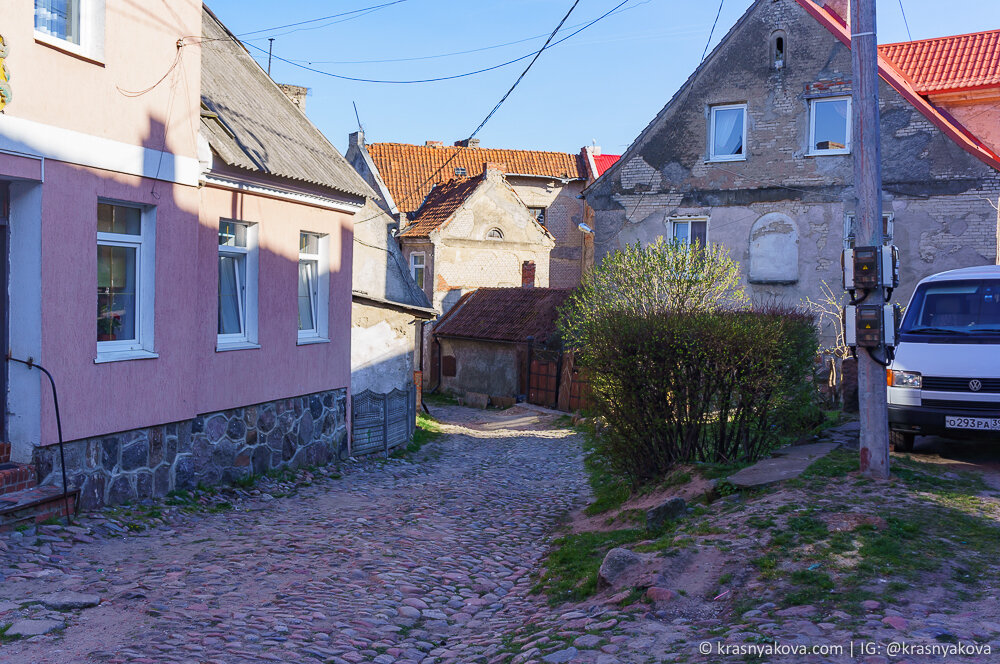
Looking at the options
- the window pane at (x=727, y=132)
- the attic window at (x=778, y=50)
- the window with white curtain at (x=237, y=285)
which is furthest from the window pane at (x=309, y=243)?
the attic window at (x=778, y=50)

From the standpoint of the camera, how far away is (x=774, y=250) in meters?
20.2

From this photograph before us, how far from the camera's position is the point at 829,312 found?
63.7 ft

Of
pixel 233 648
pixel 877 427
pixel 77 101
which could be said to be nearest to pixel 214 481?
pixel 77 101

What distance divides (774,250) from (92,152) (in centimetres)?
1600

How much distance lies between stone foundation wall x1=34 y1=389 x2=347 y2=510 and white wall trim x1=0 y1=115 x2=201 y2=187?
2.71 metres

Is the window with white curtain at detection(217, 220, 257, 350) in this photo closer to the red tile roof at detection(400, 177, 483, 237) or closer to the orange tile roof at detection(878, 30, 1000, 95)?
the orange tile roof at detection(878, 30, 1000, 95)

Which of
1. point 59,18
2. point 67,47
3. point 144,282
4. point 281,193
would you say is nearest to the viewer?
point 67,47

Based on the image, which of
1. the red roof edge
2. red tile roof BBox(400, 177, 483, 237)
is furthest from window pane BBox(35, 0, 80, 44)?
red tile roof BBox(400, 177, 483, 237)

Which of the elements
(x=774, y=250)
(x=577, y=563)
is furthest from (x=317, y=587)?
(x=774, y=250)

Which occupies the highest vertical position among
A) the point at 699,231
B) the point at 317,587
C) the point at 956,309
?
the point at 699,231

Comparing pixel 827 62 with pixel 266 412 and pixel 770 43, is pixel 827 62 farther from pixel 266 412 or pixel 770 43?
pixel 266 412

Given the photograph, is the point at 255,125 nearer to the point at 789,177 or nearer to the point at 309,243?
the point at 309,243

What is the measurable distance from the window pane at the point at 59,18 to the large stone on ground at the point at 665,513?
7.20 metres

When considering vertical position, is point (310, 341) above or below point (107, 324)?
below
